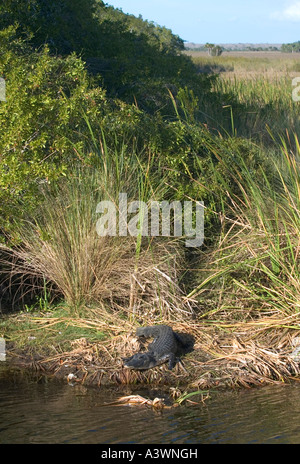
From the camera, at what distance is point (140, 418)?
15.3 ft

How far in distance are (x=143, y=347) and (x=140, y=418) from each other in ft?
4.08

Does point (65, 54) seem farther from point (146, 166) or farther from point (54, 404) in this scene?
point (54, 404)

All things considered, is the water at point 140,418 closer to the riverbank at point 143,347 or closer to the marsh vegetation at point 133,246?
the riverbank at point 143,347

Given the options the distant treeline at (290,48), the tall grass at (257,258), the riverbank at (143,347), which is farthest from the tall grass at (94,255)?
the distant treeline at (290,48)

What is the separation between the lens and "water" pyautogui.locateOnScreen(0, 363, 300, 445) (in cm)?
434

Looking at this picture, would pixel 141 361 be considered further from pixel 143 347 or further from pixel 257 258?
pixel 257 258

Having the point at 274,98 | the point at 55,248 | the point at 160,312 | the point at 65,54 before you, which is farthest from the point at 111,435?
the point at 274,98

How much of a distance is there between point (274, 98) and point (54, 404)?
32.7 ft

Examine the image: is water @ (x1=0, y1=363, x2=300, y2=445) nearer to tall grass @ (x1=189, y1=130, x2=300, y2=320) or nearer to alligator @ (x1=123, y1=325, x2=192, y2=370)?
alligator @ (x1=123, y1=325, x2=192, y2=370)

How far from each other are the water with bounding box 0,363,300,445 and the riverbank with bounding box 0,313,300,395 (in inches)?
8.6

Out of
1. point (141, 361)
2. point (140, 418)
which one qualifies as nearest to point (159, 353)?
point (141, 361)

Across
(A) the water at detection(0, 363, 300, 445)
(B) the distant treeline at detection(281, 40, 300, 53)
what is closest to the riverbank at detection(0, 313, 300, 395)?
(A) the water at detection(0, 363, 300, 445)

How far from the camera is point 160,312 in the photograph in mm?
6207

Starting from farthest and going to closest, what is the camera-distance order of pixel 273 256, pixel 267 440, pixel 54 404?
1. pixel 273 256
2. pixel 54 404
3. pixel 267 440
